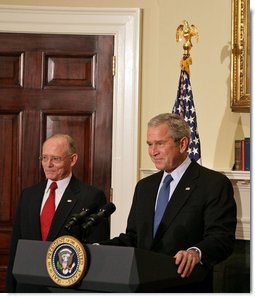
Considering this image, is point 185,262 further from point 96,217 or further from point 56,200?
point 56,200

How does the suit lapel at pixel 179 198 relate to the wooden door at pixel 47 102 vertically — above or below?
below

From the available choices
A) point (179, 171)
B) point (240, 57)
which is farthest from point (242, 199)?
point (179, 171)

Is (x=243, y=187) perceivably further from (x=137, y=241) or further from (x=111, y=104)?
(x=137, y=241)

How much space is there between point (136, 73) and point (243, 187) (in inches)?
45.5

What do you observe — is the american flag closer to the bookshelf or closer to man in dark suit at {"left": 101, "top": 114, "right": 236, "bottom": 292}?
the bookshelf

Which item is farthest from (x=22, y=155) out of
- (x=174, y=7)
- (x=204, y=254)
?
(x=204, y=254)

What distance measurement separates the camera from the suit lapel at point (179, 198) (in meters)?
2.76

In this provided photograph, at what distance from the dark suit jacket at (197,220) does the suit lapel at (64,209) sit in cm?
49

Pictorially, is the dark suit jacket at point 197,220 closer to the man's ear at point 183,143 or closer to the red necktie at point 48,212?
the man's ear at point 183,143

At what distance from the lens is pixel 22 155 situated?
492cm

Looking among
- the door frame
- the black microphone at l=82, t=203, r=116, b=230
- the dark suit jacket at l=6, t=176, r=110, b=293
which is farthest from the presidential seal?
the door frame

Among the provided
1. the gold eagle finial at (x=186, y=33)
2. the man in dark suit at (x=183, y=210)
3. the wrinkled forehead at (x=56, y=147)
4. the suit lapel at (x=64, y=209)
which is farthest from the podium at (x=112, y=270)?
the gold eagle finial at (x=186, y=33)

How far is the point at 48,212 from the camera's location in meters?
3.37

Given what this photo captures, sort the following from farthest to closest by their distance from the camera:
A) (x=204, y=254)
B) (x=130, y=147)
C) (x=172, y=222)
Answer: (x=130, y=147), (x=172, y=222), (x=204, y=254)
